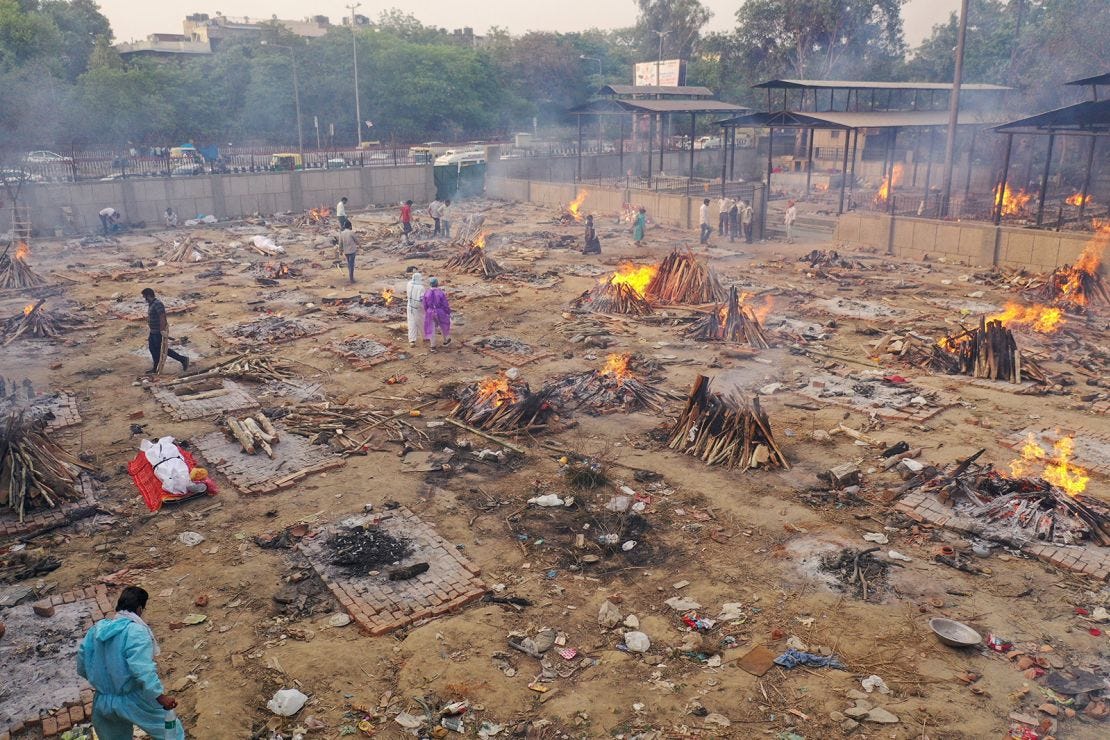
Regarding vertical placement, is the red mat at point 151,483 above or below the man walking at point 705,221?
below

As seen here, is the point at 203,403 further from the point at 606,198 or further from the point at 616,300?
the point at 606,198

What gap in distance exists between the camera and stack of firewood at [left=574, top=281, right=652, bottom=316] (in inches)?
669

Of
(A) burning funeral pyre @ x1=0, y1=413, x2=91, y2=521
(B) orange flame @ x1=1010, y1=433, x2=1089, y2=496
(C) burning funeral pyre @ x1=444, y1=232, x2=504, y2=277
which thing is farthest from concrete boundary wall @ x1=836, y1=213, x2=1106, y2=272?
(A) burning funeral pyre @ x1=0, y1=413, x2=91, y2=521

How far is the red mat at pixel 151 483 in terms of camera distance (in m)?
8.88

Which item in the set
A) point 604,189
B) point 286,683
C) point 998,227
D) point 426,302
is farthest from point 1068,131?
point 286,683

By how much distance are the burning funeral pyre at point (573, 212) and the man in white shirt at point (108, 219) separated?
51.3ft

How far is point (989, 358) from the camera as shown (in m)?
12.7

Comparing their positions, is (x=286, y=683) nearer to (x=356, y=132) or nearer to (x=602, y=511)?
(x=602, y=511)

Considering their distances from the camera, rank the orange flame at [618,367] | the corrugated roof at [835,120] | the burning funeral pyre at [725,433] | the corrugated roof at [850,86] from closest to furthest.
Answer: the burning funeral pyre at [725,433] → the orange flame at [618,367] → the corrugated roof at [835,120] → the corrugated roof at [850,86]

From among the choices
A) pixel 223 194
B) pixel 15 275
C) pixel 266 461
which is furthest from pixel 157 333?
pixel 223 194

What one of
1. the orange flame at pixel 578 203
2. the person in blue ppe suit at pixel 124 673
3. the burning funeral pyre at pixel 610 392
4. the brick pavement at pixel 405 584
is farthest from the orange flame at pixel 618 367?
the orange flame at pixel 578 203

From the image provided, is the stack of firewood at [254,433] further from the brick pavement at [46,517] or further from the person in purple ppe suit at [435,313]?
the person in purple ppe suit at [435,313]

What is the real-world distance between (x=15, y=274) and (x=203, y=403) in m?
11.2

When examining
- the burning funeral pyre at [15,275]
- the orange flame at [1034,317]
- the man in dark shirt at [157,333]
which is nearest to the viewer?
the man in dark shirt at [157,333]
